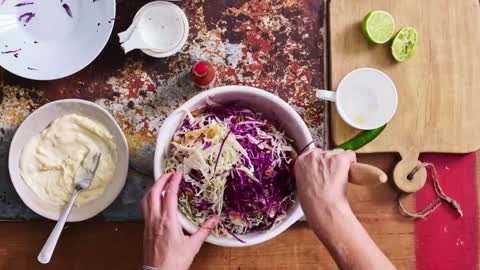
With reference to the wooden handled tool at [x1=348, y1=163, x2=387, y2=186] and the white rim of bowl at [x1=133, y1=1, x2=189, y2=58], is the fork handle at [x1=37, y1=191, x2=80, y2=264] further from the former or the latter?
the wooden handled tool at [x1=348, y1=163, x2=387, y2=186]

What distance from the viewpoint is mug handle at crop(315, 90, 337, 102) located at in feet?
3.78

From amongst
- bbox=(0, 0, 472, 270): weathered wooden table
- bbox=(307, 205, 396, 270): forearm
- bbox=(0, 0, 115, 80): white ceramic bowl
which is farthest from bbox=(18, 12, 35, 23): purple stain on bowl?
bbox=(307, 205, 396, 270): forearm

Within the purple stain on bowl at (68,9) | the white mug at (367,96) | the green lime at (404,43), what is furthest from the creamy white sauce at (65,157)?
the green lime at (404,43)

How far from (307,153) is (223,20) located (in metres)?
0.42

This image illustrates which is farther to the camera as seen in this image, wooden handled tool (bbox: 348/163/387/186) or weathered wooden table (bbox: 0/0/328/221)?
weathered wooden table (bbox: 0/0/328/221)

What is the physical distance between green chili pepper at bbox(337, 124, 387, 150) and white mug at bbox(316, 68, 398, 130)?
1.0 inches

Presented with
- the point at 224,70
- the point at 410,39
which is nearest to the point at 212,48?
the point at 224,70

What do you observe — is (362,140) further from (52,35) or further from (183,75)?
(52,35)

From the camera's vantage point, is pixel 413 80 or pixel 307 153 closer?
pixel 307 153

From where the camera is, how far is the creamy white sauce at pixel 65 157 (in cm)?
114

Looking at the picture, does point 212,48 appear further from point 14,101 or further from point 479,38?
point 479,38

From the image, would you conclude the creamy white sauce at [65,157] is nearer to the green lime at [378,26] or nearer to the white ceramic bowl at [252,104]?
the white ceramic bowl at [252,104]

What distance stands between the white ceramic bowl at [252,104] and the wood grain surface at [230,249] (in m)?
0.20

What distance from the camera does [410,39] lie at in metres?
1.20
